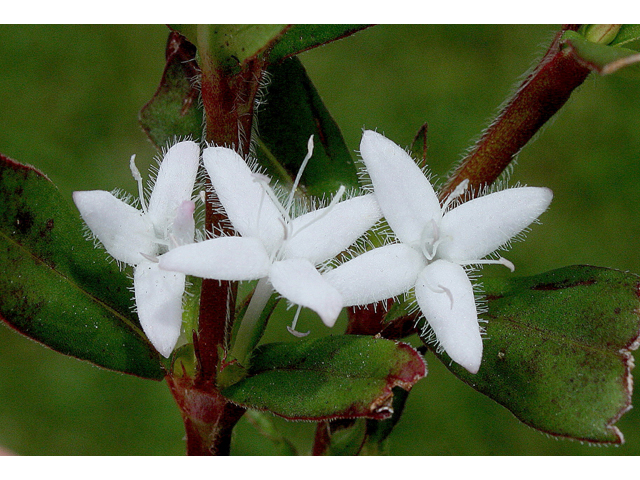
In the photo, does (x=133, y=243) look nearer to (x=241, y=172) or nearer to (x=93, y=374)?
(x=241, y=172)

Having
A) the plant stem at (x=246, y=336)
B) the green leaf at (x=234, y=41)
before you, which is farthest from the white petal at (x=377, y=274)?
the green leaf at (x=234, y=41)

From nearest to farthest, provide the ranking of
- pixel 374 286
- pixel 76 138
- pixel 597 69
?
pixel 597 69 < pixel 374 286 < pixel 76 138

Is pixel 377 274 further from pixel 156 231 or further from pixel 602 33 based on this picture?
pixel 602 33

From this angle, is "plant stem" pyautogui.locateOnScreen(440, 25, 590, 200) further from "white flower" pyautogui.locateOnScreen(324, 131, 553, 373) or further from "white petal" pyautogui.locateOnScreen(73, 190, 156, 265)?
"white petal" pyautogui.locateOnScreen(73, 190, 156, 265)

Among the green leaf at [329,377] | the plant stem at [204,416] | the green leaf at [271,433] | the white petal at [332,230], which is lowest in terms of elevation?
the green leaf at [271,433]

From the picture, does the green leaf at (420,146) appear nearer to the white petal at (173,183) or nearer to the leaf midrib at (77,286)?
the white petal at (173,183)

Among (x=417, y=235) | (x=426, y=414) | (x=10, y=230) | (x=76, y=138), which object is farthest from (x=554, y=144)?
(x=10, y=230)
